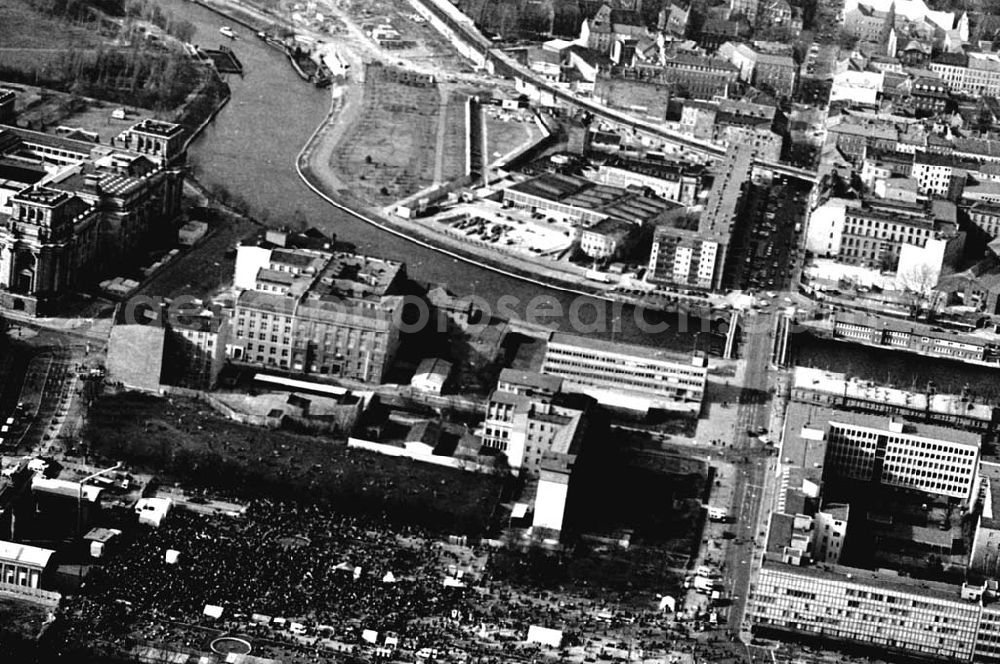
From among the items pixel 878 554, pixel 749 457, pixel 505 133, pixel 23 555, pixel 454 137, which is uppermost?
pixel 505 133

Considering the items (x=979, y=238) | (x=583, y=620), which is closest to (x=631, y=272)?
(x=979, y=238)

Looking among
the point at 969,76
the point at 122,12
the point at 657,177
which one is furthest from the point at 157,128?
the point at 969,76

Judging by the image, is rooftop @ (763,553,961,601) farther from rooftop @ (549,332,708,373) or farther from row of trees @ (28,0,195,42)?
row of trees @ (28,0,195,42)

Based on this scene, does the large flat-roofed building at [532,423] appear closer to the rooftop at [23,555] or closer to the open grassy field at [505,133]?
the rooftop at [23,555]

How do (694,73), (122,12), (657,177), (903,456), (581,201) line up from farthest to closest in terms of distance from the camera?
(122,12) → (694,73) → (657,177) → (581,201) → (903,456)

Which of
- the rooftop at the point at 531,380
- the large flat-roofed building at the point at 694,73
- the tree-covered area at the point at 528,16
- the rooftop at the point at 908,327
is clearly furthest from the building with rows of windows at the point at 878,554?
the tree-covered area at the point at 528,16

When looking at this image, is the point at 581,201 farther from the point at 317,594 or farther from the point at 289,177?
the point at 317,594

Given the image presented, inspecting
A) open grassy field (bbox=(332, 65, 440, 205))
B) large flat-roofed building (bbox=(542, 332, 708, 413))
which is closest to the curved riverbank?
open grassy field (bbox=(332, 65, 440, 205))
